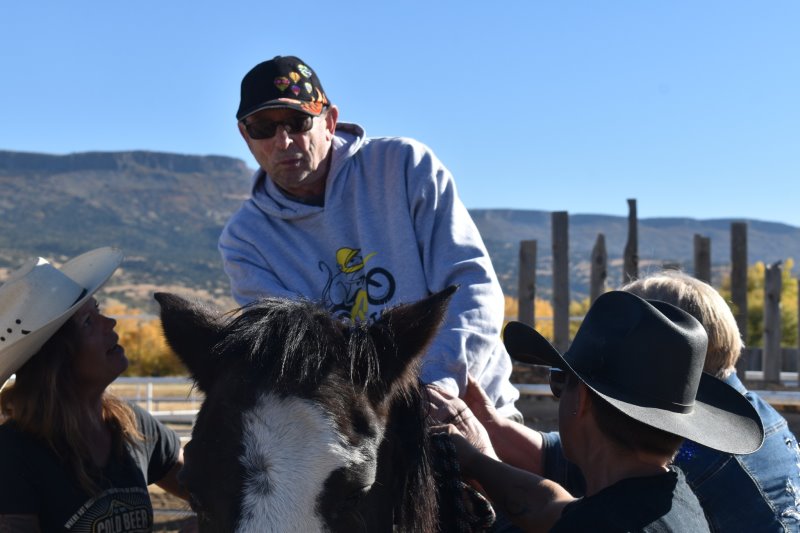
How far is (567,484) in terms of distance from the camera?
3.21 meters

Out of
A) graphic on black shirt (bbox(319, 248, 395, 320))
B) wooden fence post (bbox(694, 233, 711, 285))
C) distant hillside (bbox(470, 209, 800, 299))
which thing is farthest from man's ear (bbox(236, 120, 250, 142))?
distant hillside (bbox(470, 209, 800, 299))

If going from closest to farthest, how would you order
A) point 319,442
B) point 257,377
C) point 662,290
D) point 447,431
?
point 319,442
point 257,377
point 447,431
point 662,290

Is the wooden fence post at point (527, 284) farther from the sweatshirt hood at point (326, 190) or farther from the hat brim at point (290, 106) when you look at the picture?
the hat brim at point (290, 106)

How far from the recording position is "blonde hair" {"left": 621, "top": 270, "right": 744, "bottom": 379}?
3312 mm

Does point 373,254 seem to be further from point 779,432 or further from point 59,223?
point 59,223

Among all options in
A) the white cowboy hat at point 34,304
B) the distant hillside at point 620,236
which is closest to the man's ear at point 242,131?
the white cowboy hat at point 34,304

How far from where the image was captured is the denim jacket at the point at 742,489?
10.1ft

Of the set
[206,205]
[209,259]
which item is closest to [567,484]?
[209,259]

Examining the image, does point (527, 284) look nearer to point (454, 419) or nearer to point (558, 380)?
point (454, 419)

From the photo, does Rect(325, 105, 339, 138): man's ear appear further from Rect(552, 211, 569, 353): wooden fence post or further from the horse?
Rect(552, 211, 569, 353): wooden fence post

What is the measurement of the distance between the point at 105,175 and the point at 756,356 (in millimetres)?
129228

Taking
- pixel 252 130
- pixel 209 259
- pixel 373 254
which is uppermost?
pixel 252 130

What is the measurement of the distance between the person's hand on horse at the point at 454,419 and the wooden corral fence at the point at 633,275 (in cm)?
896

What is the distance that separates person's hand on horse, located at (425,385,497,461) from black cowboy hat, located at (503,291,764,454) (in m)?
0.41
